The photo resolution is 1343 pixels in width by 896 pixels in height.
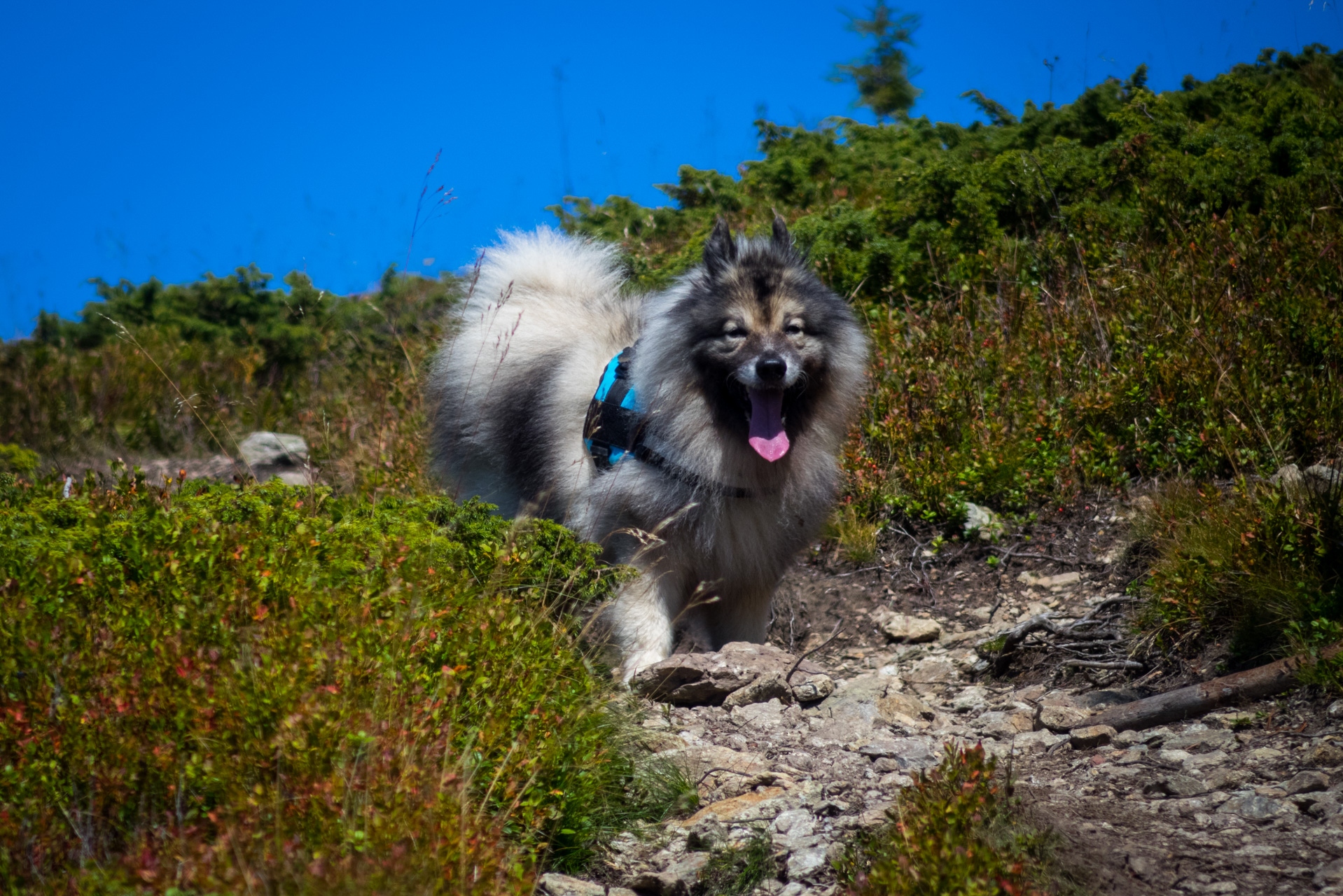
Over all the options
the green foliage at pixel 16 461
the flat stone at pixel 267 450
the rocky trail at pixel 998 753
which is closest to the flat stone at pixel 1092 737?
the rocky trail at pixel 998 753

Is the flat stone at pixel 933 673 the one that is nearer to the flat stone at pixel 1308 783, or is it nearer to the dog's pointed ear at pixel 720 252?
the flat stone at pixel 1308 783

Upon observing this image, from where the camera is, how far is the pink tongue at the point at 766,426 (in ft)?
14.4

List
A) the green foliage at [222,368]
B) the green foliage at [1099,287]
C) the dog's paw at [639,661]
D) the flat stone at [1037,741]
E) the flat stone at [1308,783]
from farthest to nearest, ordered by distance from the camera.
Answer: the green foliage at [222,368] < the green foliage at [1099,287] < the dog's paw at [639,661] < the flat stone at [1037,741] < the flat stone at [1308,783]

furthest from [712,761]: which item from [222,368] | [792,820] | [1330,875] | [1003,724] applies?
[222,368]

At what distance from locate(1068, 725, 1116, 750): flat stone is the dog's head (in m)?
1.69

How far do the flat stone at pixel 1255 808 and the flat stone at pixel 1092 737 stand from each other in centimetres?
58

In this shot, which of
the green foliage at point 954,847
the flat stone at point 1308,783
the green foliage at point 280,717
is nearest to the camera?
the green foliage at point 280,717

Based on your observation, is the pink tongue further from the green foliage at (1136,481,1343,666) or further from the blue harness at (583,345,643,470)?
the green foliage at (1136,481,1343,666)

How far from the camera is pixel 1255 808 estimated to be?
2.65 m

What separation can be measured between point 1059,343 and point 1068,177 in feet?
6.37

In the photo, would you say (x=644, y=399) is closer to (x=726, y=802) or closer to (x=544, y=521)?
(x=544, y=521)

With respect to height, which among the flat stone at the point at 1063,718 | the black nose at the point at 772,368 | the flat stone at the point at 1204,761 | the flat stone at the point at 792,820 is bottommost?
the flat stone at the point at 792,820

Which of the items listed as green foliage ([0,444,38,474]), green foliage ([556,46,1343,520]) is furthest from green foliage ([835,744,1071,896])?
green foliage ([0,444,38,474])

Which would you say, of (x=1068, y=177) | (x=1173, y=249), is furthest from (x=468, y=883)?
(x=1068, y=177)
